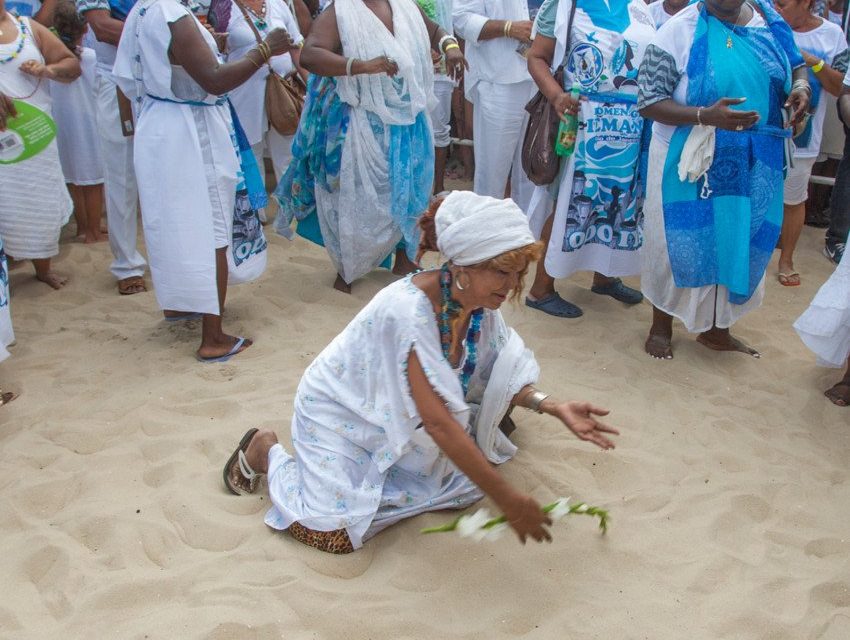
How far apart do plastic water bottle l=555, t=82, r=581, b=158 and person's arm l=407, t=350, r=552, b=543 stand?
2.32 meters

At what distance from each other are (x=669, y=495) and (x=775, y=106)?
195 centimetres

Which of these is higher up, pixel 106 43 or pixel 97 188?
pixel 106 43

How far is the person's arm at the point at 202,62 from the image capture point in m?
3.80

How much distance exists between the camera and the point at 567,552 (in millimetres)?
2900

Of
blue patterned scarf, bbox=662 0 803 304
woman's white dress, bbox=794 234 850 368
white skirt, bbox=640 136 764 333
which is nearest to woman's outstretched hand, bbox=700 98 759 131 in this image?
blue patterned scarf, bbox=662 0 803 304

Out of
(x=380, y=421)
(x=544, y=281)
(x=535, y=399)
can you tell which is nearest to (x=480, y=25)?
(x=544, y=281)

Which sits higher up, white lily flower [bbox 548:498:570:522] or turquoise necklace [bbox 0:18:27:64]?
turquoise necklace [bbox 0:18:27:64]

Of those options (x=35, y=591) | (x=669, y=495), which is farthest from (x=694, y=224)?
(x=35, y=591)

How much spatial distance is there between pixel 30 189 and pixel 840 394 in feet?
14.6

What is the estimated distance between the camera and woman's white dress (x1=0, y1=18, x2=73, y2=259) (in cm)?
489

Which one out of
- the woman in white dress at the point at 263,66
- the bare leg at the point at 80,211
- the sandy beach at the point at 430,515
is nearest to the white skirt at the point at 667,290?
the sandy beach at the point at 430,515

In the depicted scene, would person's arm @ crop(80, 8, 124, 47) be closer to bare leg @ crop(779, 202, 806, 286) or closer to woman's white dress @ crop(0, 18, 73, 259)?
woman's white dress @ crop(0, 18, 73, 259)

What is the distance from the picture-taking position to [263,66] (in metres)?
5.75

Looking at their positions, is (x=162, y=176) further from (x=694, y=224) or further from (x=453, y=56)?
(x=694, y=224)
